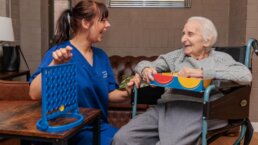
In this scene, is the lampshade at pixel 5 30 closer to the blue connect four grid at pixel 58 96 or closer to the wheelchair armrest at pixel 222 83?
the blue connect four grid at pixel 58 96

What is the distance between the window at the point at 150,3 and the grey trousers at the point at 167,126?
2.39 metres

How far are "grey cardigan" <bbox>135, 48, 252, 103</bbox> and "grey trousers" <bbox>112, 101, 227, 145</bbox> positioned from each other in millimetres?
55

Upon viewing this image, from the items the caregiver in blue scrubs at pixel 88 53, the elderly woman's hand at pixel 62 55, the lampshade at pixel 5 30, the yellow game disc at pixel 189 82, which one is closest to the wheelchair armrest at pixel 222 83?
the yellow game disc at pixel 189 82

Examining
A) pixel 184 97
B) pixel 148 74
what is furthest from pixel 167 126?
pixel 148 74

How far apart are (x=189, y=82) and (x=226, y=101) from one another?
0.79ft

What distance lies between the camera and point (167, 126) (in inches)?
63.0

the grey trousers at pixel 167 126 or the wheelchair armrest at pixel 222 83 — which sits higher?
the wheelchair armrest at pixel 222 83

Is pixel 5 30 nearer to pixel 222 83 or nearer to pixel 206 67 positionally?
pixel 206 67

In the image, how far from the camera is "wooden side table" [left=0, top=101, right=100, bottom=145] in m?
1.02

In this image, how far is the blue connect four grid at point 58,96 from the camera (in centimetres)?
105

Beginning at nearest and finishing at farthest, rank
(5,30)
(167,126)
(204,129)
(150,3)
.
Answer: (204,129) → (167,126) → (5,30) → (150,3)

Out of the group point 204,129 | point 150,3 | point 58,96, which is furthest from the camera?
point 150,3

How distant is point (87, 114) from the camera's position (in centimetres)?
130

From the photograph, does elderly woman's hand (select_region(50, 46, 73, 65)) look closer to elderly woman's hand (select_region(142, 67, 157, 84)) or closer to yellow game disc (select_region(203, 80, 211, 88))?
elderly woman's hand (select_region(142, 67, 157, 84))
